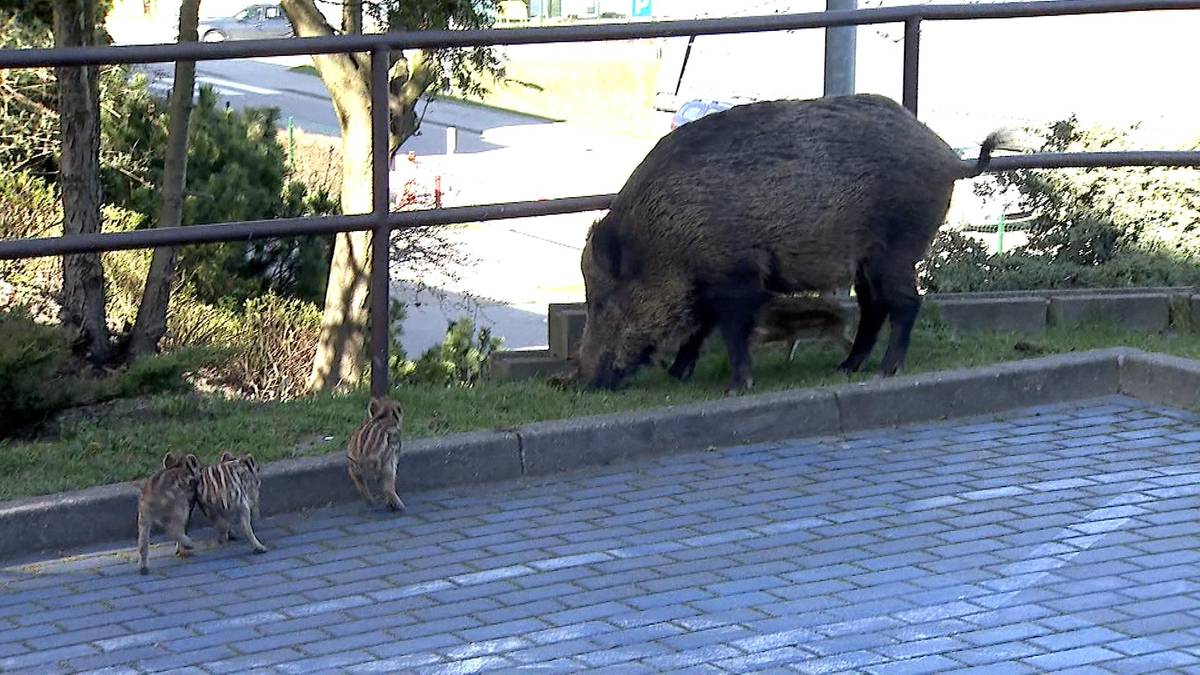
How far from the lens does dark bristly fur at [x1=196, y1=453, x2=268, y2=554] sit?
578 centimetres

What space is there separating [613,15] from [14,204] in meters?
15.3

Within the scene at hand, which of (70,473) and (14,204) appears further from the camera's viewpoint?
(14,204)

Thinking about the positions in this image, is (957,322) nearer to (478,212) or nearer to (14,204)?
(478,212)

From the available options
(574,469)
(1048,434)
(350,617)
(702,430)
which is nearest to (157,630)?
(350,617)

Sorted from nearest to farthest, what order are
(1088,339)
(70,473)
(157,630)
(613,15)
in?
(157,630) < (70,473) < (1088,339) < (613,15)

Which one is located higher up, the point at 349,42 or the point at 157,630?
the point at 349,42

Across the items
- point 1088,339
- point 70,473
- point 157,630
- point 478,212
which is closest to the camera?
point 157,630

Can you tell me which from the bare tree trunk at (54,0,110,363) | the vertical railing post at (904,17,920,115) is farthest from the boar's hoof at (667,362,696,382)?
the bare tree trunk at (54,0,110,363)

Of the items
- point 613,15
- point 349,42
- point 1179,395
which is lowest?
point 1179,395

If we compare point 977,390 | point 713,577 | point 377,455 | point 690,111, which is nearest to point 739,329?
point 977,390

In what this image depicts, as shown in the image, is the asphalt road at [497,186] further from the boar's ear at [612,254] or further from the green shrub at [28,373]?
the green shrub at [28,373]

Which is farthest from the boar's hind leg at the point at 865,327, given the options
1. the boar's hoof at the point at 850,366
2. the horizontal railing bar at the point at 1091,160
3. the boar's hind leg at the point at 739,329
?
the horizontal railing bar at the point at 1091,160

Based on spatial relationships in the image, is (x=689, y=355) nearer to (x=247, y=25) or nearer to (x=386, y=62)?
(x=386, y=62)

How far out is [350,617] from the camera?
5.18 metres
